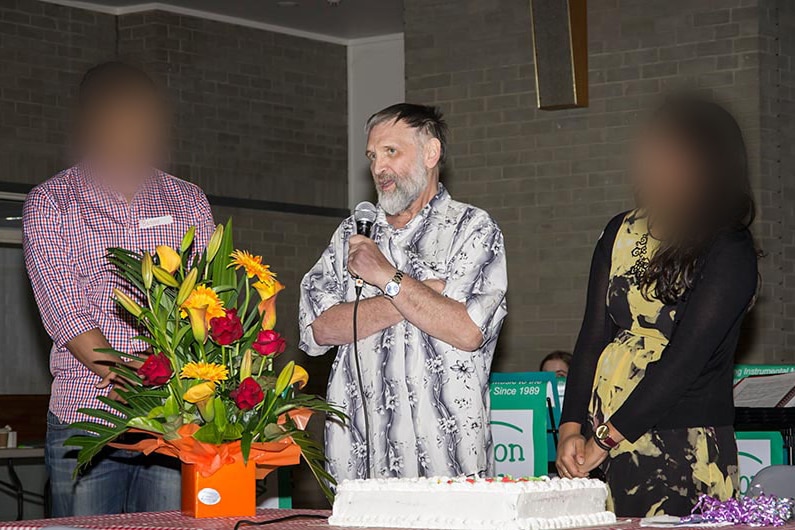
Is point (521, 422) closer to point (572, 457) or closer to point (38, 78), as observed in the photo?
point (572, 457)

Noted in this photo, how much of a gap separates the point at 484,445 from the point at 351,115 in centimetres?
1040

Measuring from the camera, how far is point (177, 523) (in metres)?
2.53

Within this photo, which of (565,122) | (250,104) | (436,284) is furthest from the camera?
(250,104)

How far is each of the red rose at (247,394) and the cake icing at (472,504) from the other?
27 centimetres

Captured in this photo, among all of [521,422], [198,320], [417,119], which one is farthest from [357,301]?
[521,422]

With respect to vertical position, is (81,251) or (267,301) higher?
(81,251)

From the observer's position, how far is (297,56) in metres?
13.0

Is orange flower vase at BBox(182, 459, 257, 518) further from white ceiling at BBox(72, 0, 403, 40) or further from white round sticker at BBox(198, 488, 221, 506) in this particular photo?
white ceiling at BBox(72, 0, 403, 40)

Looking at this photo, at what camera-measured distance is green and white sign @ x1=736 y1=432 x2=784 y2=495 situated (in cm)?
528

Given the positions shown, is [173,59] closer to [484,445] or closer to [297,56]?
[297,56]

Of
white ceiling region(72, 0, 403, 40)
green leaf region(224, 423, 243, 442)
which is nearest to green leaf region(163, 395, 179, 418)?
green leaf region(224, 423, 243, 442)

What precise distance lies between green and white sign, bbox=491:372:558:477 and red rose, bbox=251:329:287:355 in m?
3.10

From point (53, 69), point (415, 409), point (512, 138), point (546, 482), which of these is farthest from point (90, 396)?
point (53, 69)

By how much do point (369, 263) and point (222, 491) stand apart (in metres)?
0.84
